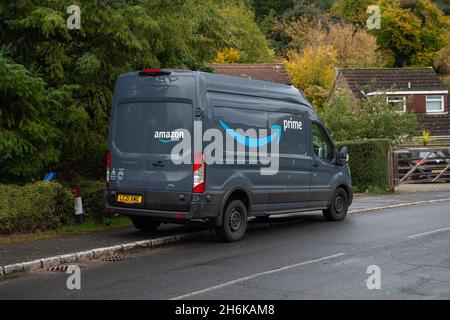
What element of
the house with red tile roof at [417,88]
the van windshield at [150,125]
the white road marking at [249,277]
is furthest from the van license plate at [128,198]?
the house with red tile roof at [417,88]

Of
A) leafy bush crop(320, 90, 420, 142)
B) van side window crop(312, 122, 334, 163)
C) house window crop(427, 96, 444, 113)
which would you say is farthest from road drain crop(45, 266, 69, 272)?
house window crop(427, 96, 444, 113)

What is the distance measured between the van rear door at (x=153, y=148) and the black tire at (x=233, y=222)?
0.93 metres

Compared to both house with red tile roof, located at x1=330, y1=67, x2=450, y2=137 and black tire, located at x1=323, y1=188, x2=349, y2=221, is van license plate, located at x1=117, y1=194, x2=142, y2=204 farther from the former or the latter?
house with red tile roof, located at x1=330, y1=67, x2=450, y2=137

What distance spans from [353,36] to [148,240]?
2312 inches

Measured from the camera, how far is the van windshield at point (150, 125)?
442 inches

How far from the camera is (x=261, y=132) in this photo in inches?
489

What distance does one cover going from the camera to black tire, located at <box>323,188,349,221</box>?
15.0 m

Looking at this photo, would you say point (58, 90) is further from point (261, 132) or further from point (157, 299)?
point (157, 299)

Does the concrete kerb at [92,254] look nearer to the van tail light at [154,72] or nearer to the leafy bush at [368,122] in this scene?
the van tail light at [154,72]

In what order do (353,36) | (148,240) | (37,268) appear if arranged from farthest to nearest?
(353,36), (148,240), (37,268)

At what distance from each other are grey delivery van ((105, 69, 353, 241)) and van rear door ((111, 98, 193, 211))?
2 centimetres

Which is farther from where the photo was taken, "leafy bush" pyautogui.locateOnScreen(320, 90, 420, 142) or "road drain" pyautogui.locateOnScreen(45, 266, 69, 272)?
"leafy bush" pyautogui.locateOnScreen(320, 90, 420, 142)
